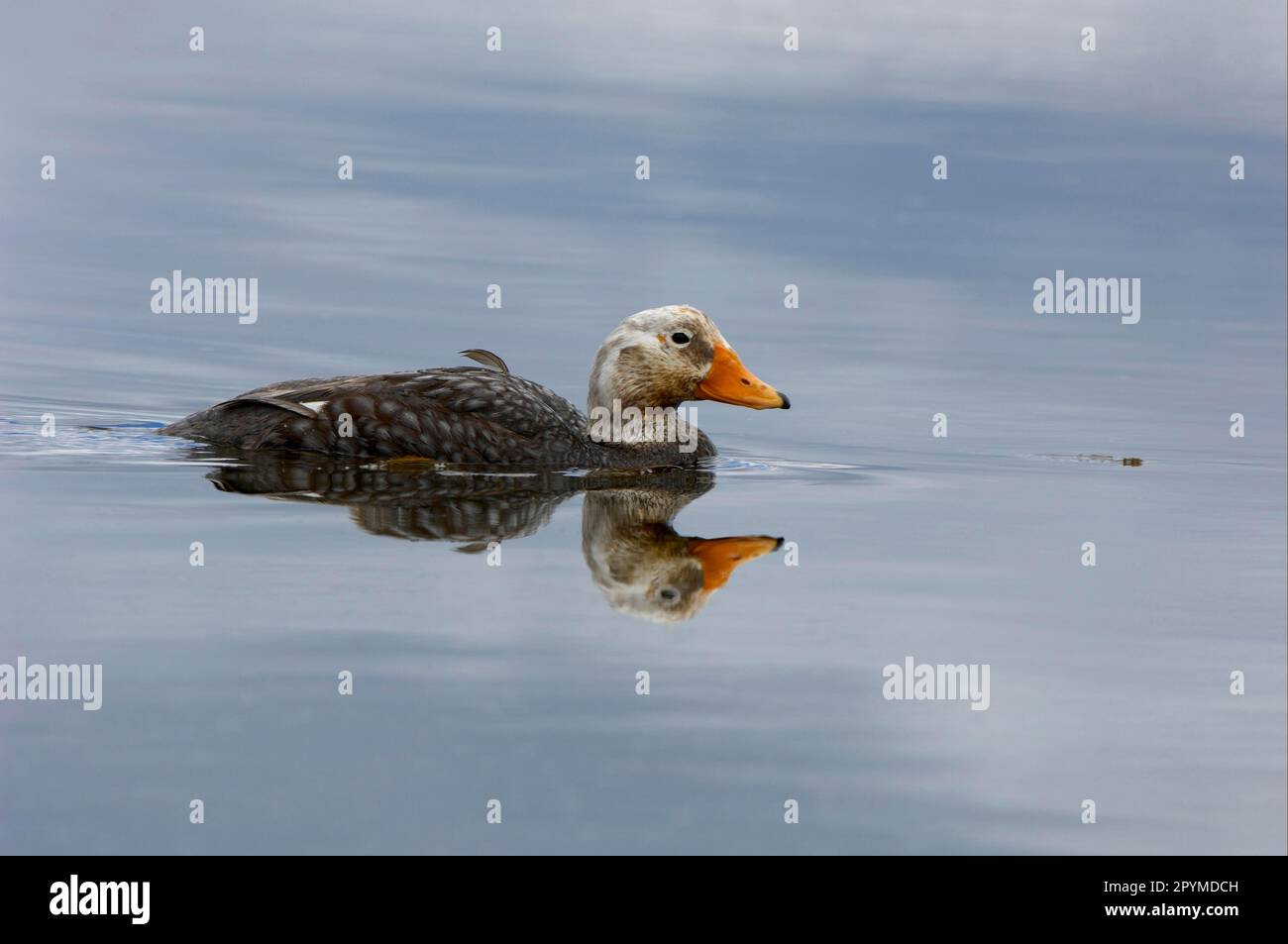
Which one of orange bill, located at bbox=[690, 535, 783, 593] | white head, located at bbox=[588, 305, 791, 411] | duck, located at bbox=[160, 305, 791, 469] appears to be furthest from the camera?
white head, located at bbox=[588, 305, 791, 411]

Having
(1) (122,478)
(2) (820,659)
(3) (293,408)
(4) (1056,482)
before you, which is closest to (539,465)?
(3) (293,408)

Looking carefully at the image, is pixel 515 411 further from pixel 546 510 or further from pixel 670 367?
pixel 546 510

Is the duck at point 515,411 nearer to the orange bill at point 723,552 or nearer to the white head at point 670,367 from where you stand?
the white head at point 670,367

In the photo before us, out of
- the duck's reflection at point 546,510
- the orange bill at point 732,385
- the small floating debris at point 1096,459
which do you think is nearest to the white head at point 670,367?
the orange bill at point 732,385

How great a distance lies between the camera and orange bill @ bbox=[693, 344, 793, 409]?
13.3m

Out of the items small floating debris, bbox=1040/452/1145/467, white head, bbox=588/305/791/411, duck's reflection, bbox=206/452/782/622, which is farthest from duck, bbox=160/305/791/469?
small floating debris, bbox=1040/452/1145/467

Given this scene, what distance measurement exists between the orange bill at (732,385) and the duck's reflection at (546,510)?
0.59 meters

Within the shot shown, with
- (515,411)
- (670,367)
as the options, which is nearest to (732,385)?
(670,367)

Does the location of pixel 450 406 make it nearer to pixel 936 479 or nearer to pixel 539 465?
pixel 539 465

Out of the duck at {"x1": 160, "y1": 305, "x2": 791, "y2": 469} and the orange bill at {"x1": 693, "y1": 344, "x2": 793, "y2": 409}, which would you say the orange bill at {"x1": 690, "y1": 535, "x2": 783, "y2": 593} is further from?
the orange bill at {"x1": 693, "y1": 344, "x2": 793, "y2": 409}

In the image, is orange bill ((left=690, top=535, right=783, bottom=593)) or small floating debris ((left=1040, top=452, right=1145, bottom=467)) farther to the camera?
small floating debris ((left=1040, top=452, right=1145, bottom=467))

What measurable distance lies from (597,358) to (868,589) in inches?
169

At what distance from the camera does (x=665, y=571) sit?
9695mm

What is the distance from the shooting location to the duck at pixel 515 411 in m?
12.6
